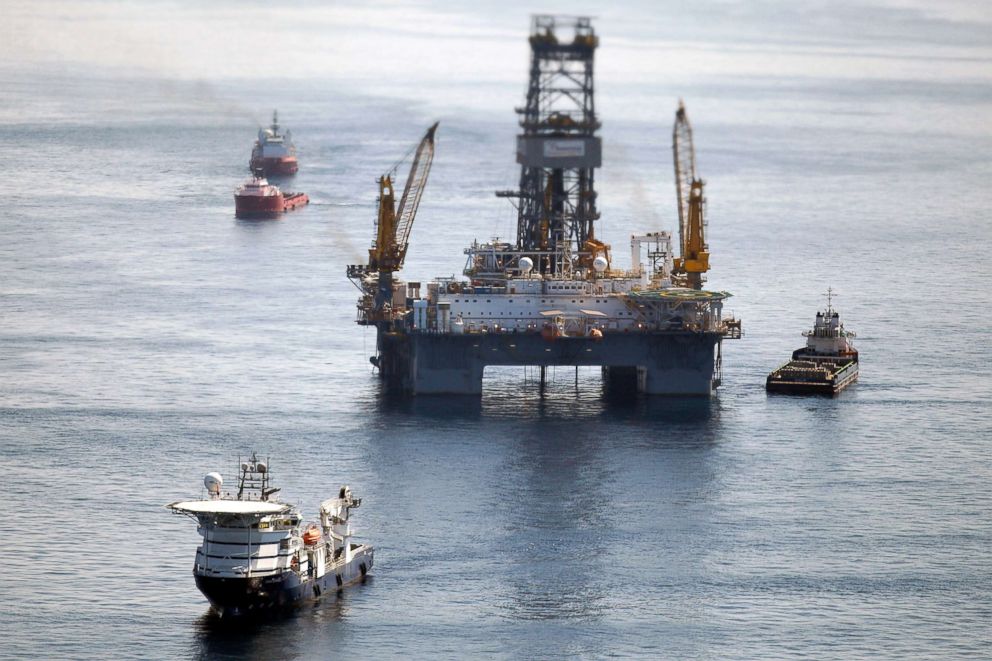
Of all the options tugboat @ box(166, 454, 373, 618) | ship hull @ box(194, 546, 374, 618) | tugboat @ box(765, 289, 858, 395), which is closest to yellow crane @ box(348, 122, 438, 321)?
tugboat @ box(765, 289, 858, 395)

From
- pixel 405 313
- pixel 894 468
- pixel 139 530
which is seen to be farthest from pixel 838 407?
pixel 139 530

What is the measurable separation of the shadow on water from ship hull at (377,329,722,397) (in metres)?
45.6

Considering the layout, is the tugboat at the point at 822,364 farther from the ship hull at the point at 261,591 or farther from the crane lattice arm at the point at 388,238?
the ship hull at the point at 261,591

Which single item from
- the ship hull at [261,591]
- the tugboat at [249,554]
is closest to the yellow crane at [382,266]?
the ship hull at [261,591]

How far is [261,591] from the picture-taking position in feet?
312

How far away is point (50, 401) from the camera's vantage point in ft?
457

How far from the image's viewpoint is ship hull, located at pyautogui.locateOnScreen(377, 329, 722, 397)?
141m

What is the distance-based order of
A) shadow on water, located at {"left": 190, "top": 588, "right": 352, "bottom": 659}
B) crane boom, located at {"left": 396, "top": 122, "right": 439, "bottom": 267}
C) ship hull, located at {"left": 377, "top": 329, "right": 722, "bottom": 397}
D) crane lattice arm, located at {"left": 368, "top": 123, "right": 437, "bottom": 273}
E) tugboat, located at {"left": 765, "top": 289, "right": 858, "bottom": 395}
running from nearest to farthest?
shadow on water, located at {"left": 190, "top": 588, "right": 352, "bottom": 659} < ship hull, located at {"left": 377, "top": 329, "right": 722, "bottom": 397} < tugboat, located at {"left": 765, "top": 289, "right": 858, "bottom": 395} < crane lattice arm, located at {"left": 368, "top": 123, "right": 437, "bottom": 273} < crane boom, located at {"left": 396, "top": 122, "right": 439, "bottom": 267}

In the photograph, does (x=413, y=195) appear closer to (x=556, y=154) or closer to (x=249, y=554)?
(x=556, y=154)

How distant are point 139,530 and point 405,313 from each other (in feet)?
140

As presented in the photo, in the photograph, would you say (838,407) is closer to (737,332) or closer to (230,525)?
(737,332)

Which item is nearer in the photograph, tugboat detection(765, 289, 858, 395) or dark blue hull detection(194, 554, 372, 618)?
dark blue hull detection(194, 554, 372, 618)

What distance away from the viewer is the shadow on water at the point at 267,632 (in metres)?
91.2

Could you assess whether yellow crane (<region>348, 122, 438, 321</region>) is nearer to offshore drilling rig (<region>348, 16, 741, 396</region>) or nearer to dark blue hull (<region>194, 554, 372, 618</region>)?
offshore drilling rig (<region>348, 16, 741, 396</region>)
